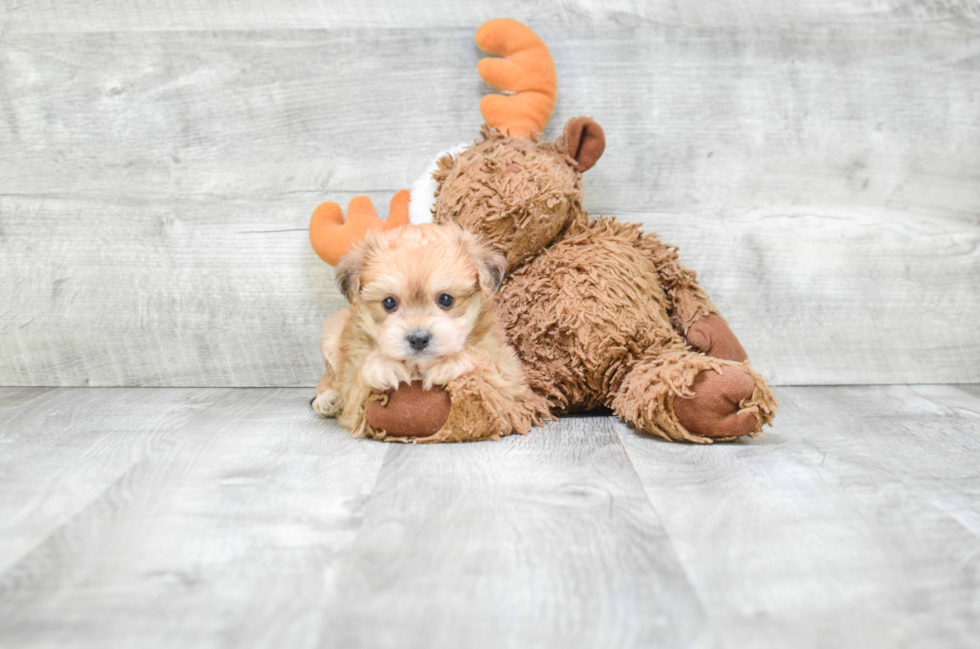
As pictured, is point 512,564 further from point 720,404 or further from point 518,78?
point 518,78

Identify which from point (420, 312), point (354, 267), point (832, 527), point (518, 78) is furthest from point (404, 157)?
point (832, 527)

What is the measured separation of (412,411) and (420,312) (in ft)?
0.72

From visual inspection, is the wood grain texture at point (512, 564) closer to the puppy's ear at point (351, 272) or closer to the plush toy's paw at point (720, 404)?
the plush toy's paw at point (720, 404)

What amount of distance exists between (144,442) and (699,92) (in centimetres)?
178

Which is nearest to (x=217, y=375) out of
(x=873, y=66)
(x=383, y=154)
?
(x=383, y=154)

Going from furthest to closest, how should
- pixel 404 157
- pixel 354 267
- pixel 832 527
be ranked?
pixel 404 157
pixel 354 267
pixel 832 527

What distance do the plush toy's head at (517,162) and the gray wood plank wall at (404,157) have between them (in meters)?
0.16

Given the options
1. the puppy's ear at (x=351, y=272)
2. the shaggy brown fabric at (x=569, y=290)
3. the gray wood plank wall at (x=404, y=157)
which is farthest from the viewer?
the gray wood plank wall at (x=404, y=157)

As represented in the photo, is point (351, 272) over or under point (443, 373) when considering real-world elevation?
over

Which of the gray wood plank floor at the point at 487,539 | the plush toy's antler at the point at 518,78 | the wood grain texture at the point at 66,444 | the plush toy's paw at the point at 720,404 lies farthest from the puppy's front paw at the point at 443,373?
the plush toy's antler at the point at 518,78

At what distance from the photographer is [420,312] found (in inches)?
62.9

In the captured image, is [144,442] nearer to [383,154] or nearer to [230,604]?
[230,604]

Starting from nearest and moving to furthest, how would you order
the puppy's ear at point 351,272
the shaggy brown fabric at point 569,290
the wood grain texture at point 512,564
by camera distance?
the wood grain texture at point 512,564
the puppy's ear at point 351,272
the shaggy brown fabric at point 569,290

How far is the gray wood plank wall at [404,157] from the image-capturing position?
2.17 meters
